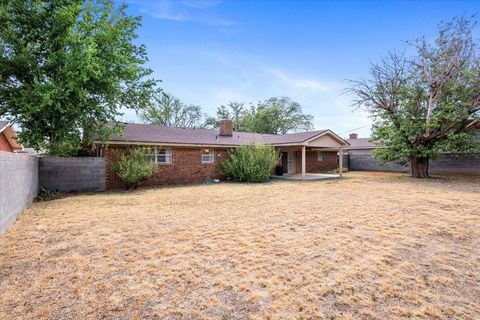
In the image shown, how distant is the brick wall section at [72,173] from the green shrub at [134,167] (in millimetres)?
792

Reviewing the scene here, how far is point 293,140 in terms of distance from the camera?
16.7 m

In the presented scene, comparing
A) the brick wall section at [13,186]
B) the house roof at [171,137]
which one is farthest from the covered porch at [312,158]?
the brick wall section at [13,186]

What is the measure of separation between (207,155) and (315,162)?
1111cm

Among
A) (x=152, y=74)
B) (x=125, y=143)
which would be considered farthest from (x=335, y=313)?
(x=152, y=74)

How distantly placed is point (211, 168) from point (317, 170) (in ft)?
36.3

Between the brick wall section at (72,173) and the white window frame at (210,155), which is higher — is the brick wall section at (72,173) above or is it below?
below

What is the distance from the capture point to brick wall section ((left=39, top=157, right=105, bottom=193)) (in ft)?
32.9

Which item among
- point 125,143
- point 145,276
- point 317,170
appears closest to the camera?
point 145,276

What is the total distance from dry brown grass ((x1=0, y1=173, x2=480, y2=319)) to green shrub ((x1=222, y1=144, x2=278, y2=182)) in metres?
7.76

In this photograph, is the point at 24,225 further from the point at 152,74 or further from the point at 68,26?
the point at 152,74

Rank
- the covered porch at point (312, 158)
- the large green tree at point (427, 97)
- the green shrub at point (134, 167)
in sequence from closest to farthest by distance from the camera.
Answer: the green shrub at point (134, 167), the large green tree at point (427, 97), the covered porch at point (312, 158)

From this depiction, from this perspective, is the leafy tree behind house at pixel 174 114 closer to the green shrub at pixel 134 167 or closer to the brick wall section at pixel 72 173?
the green shrub at pixel 134 167

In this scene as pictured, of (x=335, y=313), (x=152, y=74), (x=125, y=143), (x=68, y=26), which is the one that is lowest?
(x=335, y=313)

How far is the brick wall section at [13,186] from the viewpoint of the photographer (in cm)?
479
